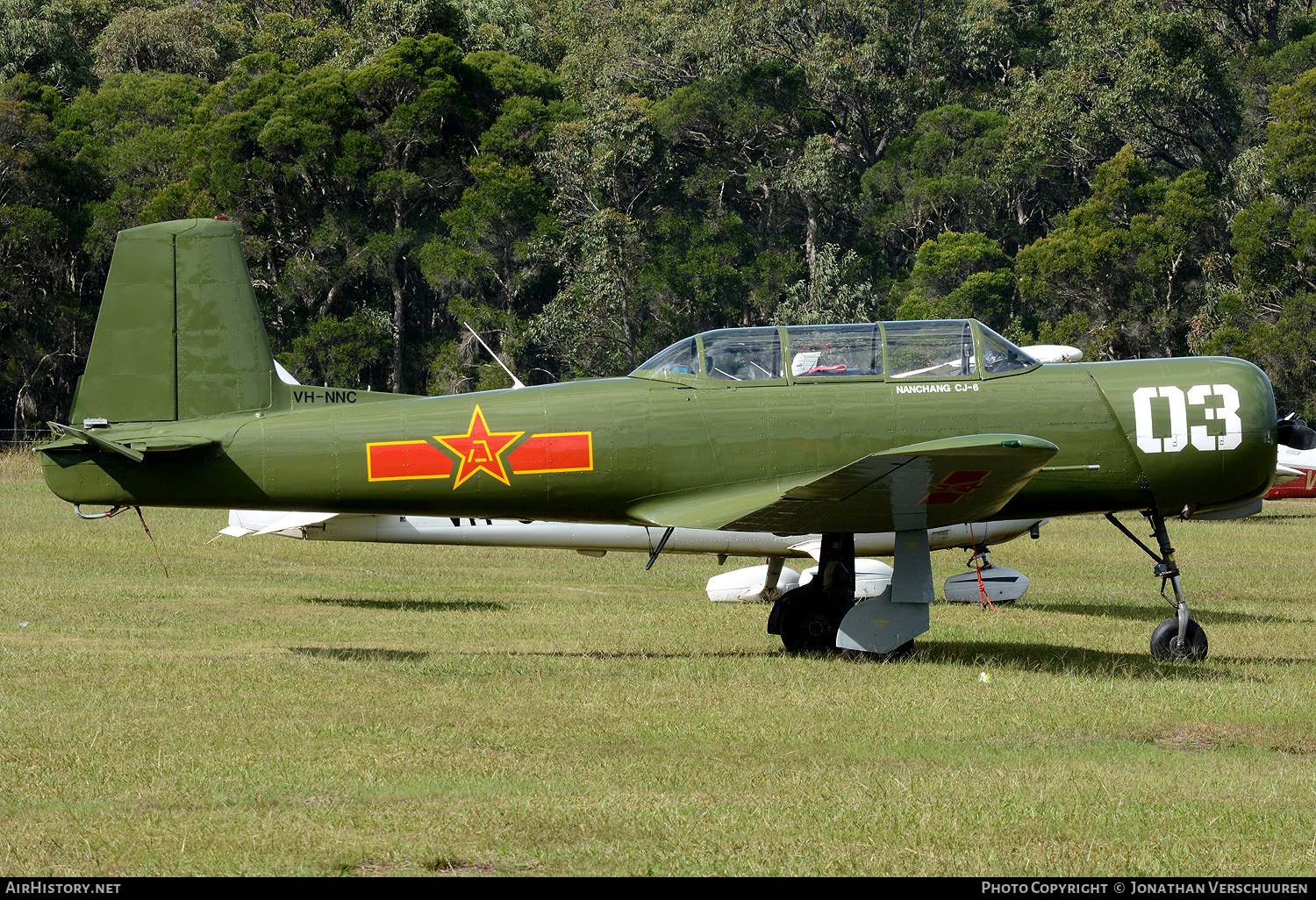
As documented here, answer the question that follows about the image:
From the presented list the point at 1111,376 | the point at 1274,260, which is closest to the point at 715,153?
the point at 1274,260

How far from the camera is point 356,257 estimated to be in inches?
1895

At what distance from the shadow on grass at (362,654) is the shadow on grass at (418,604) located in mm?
2742

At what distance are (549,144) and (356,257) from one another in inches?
329

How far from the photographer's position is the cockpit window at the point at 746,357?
1016 centimetres

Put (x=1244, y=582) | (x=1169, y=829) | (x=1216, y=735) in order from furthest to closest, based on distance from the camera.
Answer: (x=1244, y=582) < (x=1216, y=735) < (x=1169, y=829)

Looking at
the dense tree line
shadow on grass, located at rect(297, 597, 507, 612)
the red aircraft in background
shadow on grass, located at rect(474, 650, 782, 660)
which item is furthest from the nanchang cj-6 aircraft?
the dense tree line

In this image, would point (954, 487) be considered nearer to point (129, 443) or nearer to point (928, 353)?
point (928, 353)

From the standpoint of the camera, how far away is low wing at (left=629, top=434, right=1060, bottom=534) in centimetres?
866

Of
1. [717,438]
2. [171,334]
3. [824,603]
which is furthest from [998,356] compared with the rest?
[171,334]

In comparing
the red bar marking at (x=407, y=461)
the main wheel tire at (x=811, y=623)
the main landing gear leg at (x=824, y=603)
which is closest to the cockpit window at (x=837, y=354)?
the main landing gear leg at (x=824, y=603)

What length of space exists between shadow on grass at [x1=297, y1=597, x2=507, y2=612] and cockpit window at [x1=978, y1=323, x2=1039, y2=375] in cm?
574

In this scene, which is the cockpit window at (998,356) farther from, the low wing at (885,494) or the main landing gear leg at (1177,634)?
the main landing gear leg at (1177,634)

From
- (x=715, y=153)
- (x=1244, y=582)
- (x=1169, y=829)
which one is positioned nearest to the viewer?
(x=1169, y=829)

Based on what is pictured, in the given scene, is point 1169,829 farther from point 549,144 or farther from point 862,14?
point 862,14
